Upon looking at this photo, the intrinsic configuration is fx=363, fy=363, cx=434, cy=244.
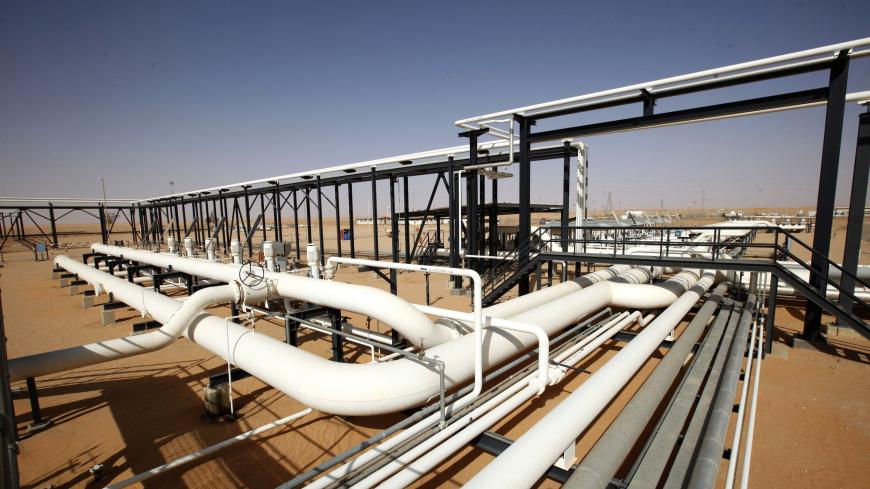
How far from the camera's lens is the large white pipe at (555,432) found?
2.85 metres

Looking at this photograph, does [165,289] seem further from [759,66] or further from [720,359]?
[759,66]

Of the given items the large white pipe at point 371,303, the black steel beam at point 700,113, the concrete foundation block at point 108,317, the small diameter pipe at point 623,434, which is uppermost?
the black steel beam at point 700,113

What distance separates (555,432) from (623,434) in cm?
96

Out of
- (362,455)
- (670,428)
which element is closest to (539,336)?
(670,428)

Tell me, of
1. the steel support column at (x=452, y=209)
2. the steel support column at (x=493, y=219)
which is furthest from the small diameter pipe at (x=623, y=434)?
the steel support column at (x=493, y=219)

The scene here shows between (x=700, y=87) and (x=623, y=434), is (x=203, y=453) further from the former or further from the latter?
(x=700, y=87)

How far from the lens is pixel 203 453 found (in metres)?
5.51

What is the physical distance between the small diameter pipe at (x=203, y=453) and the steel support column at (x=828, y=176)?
11914mm

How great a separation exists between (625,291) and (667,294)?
3.56 ft

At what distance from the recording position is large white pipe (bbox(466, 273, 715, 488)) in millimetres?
2852

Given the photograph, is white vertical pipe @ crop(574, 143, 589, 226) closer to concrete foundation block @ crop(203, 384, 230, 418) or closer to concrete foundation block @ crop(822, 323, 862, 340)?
concrete foundation block @ crop(822, 323, 862, 340)

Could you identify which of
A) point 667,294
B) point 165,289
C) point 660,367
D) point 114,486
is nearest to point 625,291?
point 667,294

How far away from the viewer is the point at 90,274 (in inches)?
619

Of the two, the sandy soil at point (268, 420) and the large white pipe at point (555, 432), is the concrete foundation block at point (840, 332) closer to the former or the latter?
the sandy soil at point (268, 420)
